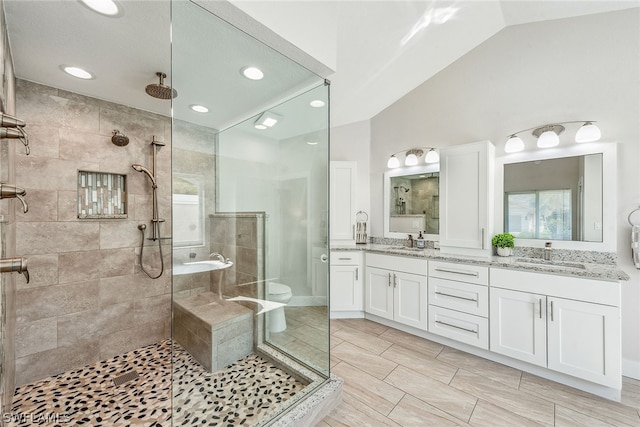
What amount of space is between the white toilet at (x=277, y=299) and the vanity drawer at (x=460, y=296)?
1475 millimetres

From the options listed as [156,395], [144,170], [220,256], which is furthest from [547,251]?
[144,170]

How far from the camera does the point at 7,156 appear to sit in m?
1.46

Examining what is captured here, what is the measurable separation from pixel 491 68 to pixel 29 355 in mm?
4962

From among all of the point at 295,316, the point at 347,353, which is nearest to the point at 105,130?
the point at 295,316

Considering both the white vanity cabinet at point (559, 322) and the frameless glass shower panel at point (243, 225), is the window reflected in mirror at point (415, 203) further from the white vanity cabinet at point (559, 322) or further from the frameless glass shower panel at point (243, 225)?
the frameless glass shower panel at point (243, 225)

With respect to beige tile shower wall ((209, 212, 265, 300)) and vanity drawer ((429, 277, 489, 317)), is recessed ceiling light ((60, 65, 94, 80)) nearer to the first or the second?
beige tile shower wall ((209, 212, 265, 300))

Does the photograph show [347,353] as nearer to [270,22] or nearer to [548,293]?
A: [548,293]

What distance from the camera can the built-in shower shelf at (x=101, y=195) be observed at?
2.16 m

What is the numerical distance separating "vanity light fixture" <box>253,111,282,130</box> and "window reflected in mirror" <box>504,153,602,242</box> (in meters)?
2.44

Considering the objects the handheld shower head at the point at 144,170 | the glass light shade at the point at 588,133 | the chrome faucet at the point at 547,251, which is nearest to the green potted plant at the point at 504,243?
the chrome faucet at the point at 547,251

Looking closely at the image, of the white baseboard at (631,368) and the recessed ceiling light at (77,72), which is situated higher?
the recessed ceiling light at (77,72)

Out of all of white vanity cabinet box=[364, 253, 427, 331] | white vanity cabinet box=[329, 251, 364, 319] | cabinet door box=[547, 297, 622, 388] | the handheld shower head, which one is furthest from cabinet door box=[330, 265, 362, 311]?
the handheld shower head

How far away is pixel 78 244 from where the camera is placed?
6.96 feet

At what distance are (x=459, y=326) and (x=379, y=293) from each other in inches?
34.2
